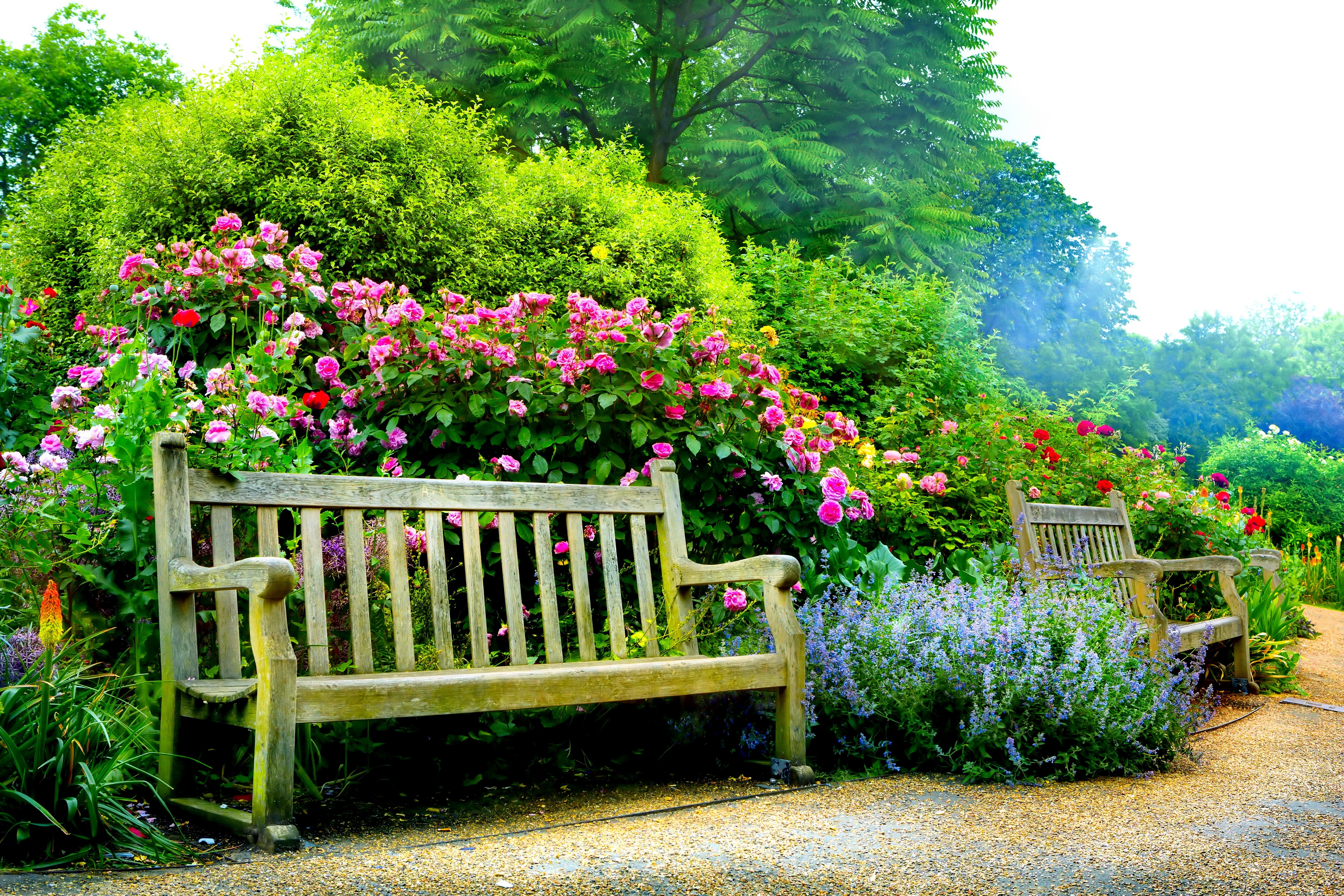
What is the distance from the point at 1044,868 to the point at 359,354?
146 inches

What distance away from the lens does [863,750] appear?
372 cm

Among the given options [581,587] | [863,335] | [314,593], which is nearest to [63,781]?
[314,593]

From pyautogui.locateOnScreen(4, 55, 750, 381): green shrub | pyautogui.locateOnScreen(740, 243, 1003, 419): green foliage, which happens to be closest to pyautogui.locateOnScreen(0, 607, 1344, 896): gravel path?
pyautogui.locateOnScreen(4, 55, 750, 381): green shrub

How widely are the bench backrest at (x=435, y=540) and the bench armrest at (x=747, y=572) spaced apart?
0.23 ft

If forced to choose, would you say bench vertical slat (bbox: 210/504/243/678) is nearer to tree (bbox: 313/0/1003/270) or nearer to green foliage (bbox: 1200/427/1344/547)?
tree (bbox: 313/0/1003/270)

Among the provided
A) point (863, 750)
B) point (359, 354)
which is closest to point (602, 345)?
point (359, 354)

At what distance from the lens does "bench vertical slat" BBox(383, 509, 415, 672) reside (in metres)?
3.12

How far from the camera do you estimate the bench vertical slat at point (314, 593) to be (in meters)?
2.98

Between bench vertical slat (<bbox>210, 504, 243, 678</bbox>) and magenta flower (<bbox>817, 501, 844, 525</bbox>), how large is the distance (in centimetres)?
231

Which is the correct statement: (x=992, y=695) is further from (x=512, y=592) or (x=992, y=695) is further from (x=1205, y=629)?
(x=1205, y=629)

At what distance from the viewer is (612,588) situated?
366 cm

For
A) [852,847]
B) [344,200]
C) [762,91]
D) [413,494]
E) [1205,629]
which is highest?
[762,91]

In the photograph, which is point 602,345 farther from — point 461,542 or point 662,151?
point 662,151

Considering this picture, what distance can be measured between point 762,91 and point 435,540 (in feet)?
46.9
